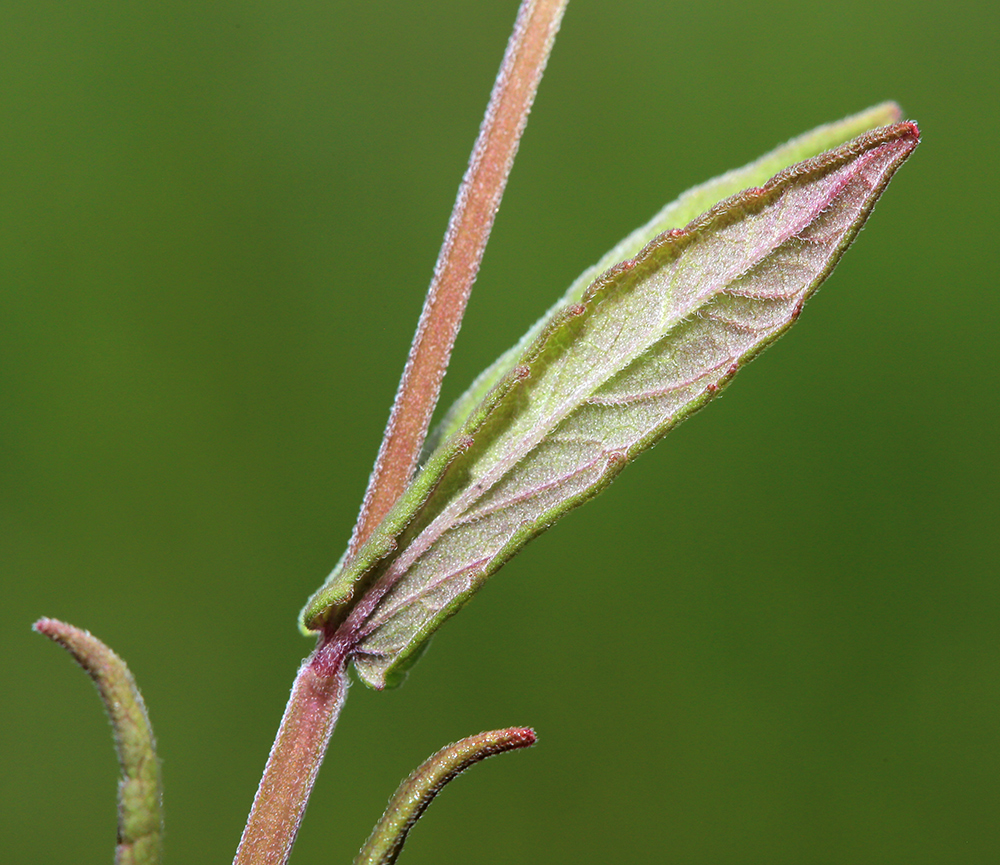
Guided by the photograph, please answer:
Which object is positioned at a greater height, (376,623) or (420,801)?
(376,623)

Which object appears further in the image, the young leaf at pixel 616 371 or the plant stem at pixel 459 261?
the plant stem at pixel 459 261

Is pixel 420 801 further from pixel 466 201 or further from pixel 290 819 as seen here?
pixel 466 201

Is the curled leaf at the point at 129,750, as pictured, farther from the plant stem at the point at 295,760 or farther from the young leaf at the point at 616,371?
the young leaf at the point at 616,371

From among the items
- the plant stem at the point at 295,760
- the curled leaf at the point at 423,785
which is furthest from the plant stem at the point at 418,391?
the curled leaf at the point at 423,785

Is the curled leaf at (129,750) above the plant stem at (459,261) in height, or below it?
below

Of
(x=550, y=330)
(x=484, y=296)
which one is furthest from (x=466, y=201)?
(x=484, y=296)

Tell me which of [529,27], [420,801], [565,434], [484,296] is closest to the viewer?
[420,801]

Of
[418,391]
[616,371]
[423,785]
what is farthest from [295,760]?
[616,371]
